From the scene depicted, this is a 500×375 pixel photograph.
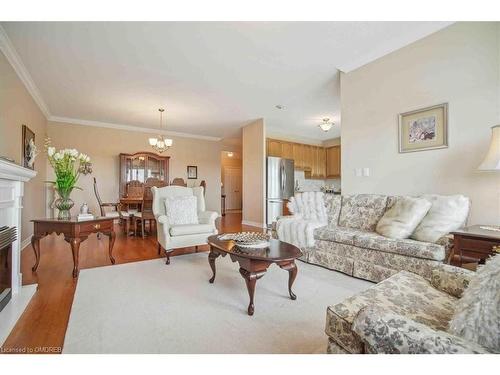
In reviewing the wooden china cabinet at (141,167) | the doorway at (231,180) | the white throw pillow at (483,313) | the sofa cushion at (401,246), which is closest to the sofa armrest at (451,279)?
the white throw pillow at (483,313)

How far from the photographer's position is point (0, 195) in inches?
67.7

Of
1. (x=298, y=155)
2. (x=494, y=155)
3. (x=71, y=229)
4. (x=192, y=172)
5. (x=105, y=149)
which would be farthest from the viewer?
(x=192, y=172)

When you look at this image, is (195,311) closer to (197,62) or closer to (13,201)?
(13,201)

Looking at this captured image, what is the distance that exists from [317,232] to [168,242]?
1.82 metres

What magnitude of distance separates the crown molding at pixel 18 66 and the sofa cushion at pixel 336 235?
13.6ft

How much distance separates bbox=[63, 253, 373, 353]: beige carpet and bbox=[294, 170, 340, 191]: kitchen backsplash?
459cm

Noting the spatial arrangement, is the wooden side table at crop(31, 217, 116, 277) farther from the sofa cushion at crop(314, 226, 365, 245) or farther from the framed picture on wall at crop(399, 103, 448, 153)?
the framed picture on wall at crop(399, 103, 448, 153)

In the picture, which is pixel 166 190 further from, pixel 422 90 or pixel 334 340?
pixel 422 90

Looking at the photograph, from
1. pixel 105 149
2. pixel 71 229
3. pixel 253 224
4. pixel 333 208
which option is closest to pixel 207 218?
pixel 71 229

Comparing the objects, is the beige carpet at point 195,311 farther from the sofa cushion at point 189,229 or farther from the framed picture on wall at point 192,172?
the framed picture on wall at point 192,172

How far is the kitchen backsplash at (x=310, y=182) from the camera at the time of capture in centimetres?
705

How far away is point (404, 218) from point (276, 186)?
11.6 ft

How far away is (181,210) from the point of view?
319 centimetres
